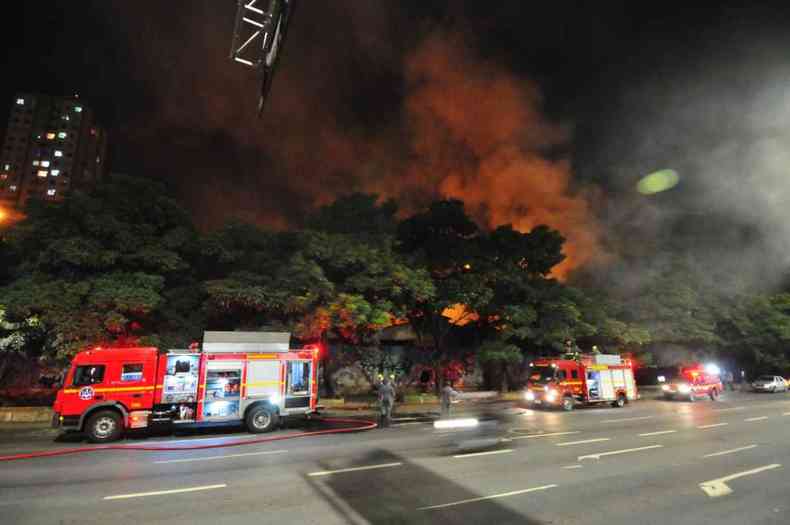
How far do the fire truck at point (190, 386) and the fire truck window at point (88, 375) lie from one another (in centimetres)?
2

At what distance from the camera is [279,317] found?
22.2m

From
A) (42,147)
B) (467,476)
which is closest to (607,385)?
(467,476)

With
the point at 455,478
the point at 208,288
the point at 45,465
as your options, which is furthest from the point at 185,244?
the point at 455,478

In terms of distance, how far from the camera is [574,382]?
22.9m

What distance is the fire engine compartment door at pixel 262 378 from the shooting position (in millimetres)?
15562

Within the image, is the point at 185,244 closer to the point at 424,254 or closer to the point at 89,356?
the point at 89,356

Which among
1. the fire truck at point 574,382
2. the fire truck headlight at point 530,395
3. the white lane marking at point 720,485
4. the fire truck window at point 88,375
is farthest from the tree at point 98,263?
the fire truck at point 574,382

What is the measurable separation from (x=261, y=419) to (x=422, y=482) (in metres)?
9.05

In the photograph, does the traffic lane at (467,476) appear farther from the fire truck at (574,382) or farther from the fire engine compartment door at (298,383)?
the fire truck at (574,382)

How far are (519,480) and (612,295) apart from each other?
33.2m

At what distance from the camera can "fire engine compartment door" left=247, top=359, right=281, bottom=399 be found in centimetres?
1556

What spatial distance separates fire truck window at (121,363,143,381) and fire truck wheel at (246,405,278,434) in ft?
12.7

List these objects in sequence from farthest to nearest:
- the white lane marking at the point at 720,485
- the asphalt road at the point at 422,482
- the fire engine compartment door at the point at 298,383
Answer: the fire engine compartment door at the point at 298,383
the white lane marking at the point at 720,485
the asphalt road at the point at 422,482

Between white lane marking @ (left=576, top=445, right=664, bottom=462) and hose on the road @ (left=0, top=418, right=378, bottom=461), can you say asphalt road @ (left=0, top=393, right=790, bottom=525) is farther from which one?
hose on the road @ (left=0, top=418, right=378, bottom=461)
